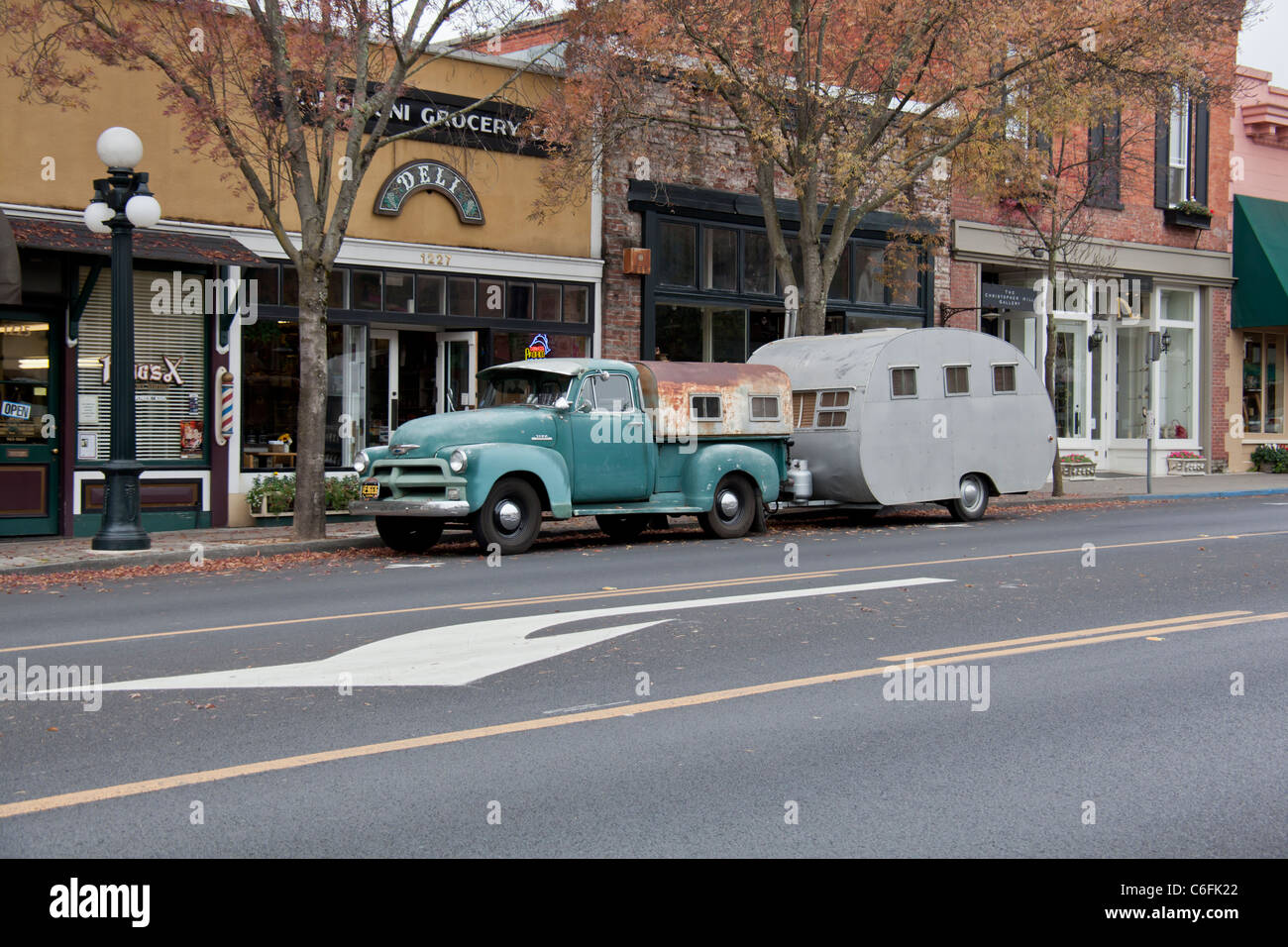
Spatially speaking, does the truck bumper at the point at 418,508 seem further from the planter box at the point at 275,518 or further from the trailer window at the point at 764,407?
the trailer window at the point at 764,407

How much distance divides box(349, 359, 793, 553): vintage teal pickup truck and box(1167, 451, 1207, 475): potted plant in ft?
55.1

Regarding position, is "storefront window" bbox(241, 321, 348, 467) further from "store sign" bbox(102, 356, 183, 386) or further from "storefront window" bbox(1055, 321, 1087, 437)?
"storefront window" bbox(1055, 321, 1087, 437)

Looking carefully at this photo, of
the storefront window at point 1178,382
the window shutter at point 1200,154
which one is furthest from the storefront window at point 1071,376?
the window shutter at point 1200,154

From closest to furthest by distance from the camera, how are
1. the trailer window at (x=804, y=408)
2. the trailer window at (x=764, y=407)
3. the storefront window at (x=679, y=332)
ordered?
the trailer window at (x=764, y=407), the trailer window at (x=804, y=408), the storefront window at (x=679, y=332)

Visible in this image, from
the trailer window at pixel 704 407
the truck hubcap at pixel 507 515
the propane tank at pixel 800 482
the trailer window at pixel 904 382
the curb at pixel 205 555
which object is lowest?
the curb at pixel 205 555

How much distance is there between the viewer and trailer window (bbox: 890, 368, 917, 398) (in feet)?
58.9

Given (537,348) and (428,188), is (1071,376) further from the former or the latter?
(428,188)

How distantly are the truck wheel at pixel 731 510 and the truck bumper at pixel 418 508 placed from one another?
12.1 ft

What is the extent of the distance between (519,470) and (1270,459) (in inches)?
952

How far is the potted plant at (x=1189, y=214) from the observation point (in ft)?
100

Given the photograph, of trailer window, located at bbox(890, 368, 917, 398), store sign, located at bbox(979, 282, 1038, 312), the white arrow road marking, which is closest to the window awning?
trailer window, located at bbox(890, 368, 917, 398)

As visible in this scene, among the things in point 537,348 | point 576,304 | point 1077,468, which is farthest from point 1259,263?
point 537,348

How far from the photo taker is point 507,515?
14578 millimetres

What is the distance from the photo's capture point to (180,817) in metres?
4.90
